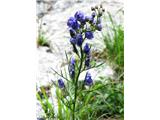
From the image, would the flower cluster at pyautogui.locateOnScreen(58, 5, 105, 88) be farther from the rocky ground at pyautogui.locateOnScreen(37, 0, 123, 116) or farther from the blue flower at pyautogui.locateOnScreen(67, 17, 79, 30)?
the rocky ground at pyautogui.locateOnScreen(37, 0, 123, 116)

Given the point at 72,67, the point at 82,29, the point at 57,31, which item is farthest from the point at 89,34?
the point at 57,31

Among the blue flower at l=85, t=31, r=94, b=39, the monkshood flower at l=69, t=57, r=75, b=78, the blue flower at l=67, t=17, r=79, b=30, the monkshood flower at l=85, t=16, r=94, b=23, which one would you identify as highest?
the monkshood flower at l=85, t=16, r=94, b=23

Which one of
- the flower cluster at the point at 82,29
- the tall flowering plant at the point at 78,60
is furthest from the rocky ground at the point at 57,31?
the flower cluster at the point at 82,29

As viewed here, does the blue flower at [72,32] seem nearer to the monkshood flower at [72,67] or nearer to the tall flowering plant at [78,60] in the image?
the tall flowering plant at [78,60]

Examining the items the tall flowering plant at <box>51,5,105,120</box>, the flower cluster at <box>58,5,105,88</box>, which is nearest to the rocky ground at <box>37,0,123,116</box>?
the tall flowering plant at <box>51,5,105,120</box>

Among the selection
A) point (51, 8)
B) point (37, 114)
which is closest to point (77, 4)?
point (51, 8)

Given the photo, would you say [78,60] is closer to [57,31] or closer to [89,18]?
[89,18]
